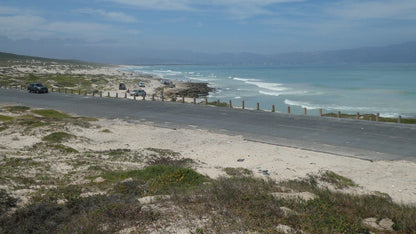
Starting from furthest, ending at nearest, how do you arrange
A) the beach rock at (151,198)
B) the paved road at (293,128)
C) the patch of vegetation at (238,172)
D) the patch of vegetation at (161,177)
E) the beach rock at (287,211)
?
the paved road at (293,128) → the patch of vegetation at (238,172) → the patch of vegetation at (161,177) → the beach rock at (151,198) → the beach rock at (287,211)

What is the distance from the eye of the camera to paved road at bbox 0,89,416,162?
766 inches

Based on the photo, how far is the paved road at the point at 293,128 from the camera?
19469 mm

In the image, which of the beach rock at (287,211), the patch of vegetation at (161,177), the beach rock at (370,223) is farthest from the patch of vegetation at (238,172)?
the beach rock at (370,223)

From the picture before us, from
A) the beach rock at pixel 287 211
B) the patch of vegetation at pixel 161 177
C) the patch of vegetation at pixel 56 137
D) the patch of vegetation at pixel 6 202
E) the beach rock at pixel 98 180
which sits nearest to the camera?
the beach rock at pixel 287 211

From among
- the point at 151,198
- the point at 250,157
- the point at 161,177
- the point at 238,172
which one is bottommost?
the point at 250,157

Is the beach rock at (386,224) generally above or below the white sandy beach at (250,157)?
above

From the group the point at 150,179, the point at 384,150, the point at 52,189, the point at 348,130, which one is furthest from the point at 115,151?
the point at 348,130

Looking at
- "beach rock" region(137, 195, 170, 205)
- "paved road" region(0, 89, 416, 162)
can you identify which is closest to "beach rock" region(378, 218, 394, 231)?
"beach rock" region(137, 195, 170, 205)

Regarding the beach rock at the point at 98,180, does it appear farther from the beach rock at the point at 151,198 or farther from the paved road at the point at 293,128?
the paved road at the point at 293,128

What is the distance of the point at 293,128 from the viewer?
25.8m

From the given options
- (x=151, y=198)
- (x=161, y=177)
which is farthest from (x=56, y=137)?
(x=151, y=198)

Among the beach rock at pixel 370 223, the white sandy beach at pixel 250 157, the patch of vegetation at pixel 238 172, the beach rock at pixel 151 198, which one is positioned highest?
the beach rock at pixel 370 223

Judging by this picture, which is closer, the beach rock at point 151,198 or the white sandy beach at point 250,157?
the beach rock at point 151,198

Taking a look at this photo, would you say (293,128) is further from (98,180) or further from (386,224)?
(386,224)
